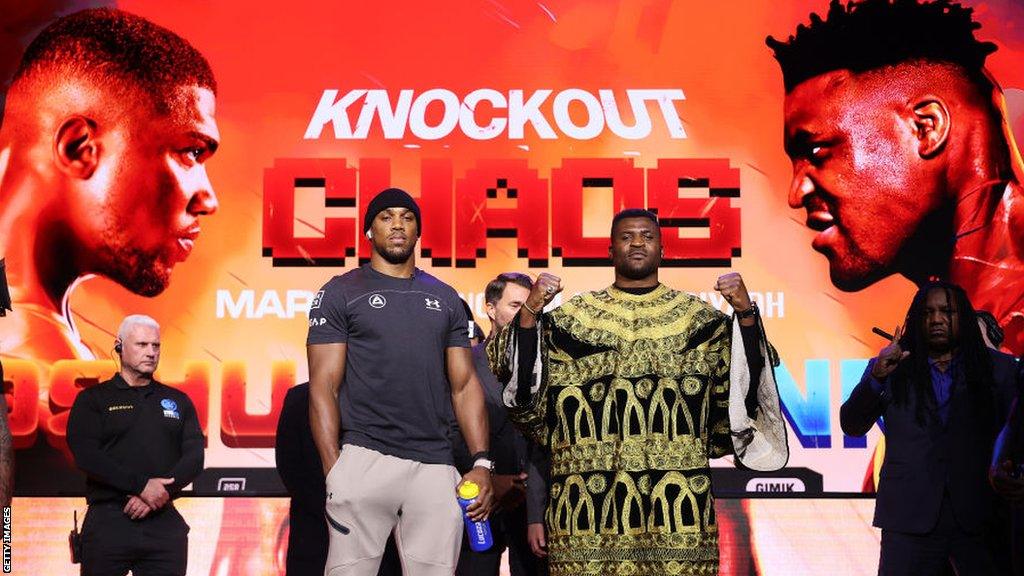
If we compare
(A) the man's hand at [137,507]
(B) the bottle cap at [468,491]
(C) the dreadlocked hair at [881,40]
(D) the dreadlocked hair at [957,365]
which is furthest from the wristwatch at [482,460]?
(C) the dreadlocked hair at [881,40]

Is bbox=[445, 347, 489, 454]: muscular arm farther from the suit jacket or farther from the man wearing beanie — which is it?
the suit jacket

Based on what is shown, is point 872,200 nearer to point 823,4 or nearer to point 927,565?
point 823,4

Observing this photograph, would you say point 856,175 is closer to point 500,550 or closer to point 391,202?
point 500,550

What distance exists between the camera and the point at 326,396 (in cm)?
360

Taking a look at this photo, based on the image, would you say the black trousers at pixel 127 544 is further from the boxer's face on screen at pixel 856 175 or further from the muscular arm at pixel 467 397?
the boxer's face on screen at pixel 856 175

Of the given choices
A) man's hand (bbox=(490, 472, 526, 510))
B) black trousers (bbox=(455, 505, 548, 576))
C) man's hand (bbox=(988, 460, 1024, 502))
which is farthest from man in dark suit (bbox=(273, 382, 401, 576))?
man's hand (bbox=(988, 460, 1024, 502))

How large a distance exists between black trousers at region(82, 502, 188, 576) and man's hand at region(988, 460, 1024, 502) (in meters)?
2.93

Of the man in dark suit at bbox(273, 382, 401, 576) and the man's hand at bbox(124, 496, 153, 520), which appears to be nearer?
the man in dark suit at bbox(273, 382, 401, 576)

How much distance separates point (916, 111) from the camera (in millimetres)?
5859

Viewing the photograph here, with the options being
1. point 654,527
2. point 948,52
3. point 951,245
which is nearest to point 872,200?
point 951,245

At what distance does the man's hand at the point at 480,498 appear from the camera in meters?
3.63

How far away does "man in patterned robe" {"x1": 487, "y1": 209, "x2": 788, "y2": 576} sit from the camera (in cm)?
345

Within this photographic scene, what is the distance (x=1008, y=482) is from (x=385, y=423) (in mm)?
2003

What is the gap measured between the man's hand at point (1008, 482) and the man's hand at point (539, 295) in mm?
1636
